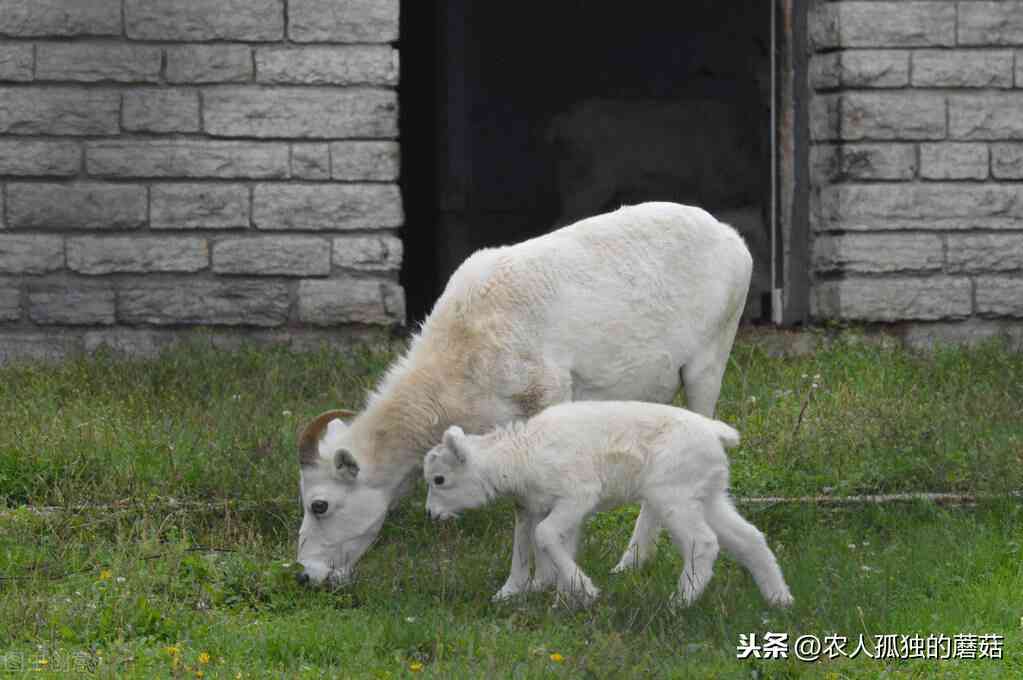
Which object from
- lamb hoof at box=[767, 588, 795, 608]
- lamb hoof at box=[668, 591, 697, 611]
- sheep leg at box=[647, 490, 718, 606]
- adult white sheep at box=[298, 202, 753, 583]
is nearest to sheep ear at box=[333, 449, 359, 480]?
adult white sheep at box=[298, 202, 753, 583]

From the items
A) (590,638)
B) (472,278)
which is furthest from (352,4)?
(590,638)

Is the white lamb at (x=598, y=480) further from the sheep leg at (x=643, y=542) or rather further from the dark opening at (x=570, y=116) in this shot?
the dark opening at (x=570, y=116)

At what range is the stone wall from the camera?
38.7 feet

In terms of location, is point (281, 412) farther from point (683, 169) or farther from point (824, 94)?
point (683, 169)

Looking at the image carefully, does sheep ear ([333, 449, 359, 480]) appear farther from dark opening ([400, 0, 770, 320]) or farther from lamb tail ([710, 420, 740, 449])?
dark opening ([400, 0, 770, 320])

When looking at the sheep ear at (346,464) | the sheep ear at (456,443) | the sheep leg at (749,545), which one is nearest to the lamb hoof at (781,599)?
the sheep leg at (749,545)

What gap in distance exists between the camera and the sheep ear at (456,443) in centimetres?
664

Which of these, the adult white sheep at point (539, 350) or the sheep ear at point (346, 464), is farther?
the adult white sheep at point (539, 350)

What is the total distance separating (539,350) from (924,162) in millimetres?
5552

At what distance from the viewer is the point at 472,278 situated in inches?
292

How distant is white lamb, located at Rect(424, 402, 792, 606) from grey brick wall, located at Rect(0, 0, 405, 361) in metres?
4.91

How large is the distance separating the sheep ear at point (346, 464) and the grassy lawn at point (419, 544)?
0.47 m

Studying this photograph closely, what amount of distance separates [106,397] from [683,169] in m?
9.13

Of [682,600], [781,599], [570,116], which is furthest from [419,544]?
A: [570,116]
